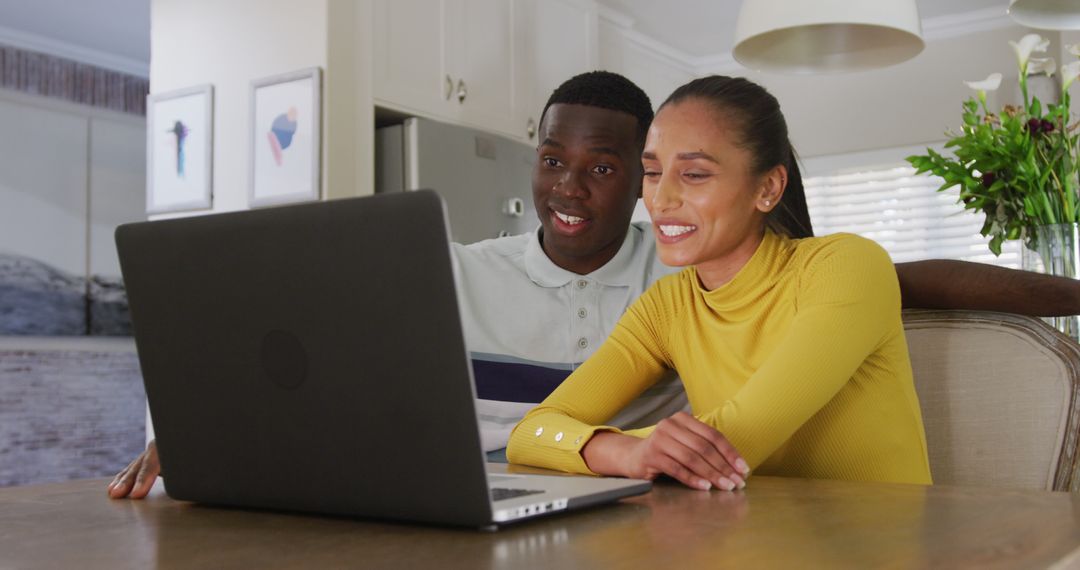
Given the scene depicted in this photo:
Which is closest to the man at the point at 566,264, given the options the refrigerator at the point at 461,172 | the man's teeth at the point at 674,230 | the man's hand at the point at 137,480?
the man's teeth at the point at 674,230

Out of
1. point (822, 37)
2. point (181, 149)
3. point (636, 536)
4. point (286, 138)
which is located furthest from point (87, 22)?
point (636, 536)

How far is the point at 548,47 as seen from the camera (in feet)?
14.2

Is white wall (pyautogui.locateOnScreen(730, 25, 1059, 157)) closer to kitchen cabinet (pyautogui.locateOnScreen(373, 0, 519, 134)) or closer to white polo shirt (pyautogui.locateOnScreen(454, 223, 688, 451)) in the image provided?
kitchen cabinet (pyautogui.locateOnScreen(373, 0, 519, 134))

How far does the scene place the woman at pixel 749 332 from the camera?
1.08 m

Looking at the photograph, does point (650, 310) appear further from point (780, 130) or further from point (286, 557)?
point (286, 557)

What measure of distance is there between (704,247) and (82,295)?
15.4 ft

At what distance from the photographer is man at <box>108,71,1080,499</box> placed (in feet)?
5.36

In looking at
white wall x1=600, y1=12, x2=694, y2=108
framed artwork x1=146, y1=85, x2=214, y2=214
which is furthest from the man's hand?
white wall x1=600, y1=12, x2=694, y2=108

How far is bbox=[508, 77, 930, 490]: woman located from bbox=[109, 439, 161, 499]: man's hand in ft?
1.38

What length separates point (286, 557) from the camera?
60 cm

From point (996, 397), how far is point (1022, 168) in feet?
3.88

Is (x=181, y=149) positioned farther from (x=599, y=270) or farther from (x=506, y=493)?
(x=506, y=493)

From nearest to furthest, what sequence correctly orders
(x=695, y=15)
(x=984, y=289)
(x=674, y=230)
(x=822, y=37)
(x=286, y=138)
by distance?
(x=984, y=289)
(x=674, y=230)
(x=822, y=37)
(x=286, y=138)
(x=695, y=15)

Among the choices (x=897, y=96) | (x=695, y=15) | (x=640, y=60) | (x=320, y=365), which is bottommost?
(x=320, y=365)
